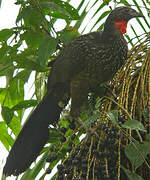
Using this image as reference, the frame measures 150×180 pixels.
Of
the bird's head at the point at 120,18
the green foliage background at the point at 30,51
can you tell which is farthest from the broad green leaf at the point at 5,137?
the bird's head at the point at 120,18

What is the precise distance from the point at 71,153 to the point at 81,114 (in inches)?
20.4

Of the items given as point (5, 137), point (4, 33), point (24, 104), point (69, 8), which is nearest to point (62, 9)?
point (69, 8)

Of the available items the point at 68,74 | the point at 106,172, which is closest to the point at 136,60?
the point at 68,74

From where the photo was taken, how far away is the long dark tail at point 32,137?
1650mm

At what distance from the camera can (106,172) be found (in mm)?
1072

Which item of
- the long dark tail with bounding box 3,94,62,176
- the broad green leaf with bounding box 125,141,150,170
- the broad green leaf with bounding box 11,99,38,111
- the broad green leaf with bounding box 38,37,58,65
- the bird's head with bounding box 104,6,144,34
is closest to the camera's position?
the broad green leaf with bounding box 125,141,150,170

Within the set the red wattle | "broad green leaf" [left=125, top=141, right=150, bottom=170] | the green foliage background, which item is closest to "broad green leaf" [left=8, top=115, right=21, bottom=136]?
the green foliage background

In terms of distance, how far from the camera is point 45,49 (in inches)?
55.0

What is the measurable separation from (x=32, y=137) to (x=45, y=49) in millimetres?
522

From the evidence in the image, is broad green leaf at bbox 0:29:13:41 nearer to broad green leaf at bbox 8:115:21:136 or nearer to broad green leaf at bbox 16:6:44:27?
broad green leaf at bbox 16:6:44:27

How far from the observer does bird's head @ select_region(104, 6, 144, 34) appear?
1.92 m

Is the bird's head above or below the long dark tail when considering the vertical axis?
above

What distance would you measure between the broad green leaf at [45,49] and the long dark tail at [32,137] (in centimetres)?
40

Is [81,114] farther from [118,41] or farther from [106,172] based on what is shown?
[106,172]
